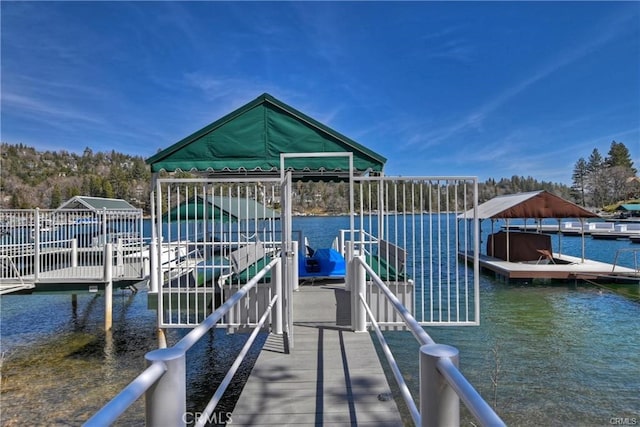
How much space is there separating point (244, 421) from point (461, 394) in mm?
2194

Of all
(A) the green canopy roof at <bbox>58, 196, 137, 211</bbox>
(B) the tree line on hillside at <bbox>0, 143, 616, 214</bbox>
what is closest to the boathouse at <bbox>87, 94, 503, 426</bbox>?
(A) the green canopy roof at <bbox>58, 196, 137, 211</bbox>

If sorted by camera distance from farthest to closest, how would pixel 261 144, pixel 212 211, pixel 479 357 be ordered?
pixel 479 357 < pixel 212 211 < pixel 261 144

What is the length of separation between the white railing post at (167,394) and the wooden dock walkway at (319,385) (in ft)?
5.72

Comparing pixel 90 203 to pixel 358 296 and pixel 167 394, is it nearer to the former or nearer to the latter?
pixel 358 296

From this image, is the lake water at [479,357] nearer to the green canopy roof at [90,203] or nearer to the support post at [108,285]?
the support post at [108,285]

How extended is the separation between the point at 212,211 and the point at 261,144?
129cm

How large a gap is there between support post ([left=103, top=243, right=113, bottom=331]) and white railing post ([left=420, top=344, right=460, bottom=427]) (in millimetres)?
10399

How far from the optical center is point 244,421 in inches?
109

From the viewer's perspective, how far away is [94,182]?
7375 centimetres

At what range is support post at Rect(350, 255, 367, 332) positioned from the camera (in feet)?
15.0

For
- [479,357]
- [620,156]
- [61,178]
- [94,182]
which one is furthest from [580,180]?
[61,178]

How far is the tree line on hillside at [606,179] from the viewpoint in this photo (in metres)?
68.3

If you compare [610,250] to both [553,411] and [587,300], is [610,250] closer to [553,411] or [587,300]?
[587,300]

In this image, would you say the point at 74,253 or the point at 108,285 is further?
the point at 74,253
